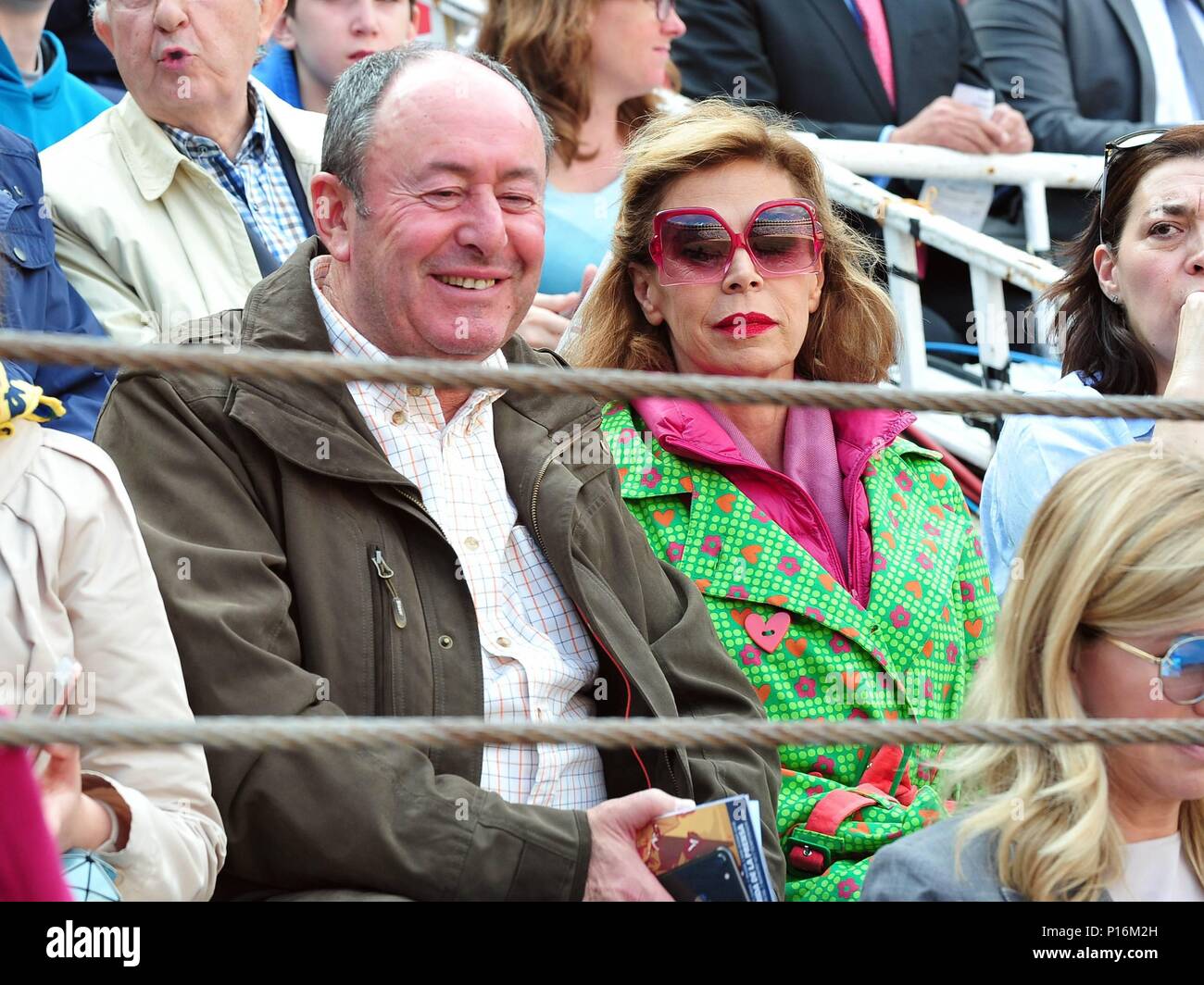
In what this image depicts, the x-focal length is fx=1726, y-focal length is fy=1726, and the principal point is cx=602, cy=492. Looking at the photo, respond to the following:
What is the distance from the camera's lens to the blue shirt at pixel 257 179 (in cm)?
343

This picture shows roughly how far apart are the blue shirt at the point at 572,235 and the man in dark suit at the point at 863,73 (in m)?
0.85

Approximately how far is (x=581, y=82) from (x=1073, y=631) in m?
2.44

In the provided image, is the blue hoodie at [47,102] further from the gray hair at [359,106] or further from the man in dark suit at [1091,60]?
the man in dark suit at [1091,60]

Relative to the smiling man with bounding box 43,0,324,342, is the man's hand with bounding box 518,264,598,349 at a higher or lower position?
lower

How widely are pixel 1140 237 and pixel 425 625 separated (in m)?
1.73

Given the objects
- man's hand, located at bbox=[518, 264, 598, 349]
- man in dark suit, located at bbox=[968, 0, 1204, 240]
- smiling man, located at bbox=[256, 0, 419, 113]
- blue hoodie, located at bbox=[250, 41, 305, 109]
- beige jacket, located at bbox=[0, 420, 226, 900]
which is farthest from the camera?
man in dark suit, located at bbox=[968, 0, 1204, 240]

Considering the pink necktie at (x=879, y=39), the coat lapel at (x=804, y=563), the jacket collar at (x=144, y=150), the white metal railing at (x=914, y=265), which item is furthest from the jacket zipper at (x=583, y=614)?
the pink necktie at (x=879, y=39)

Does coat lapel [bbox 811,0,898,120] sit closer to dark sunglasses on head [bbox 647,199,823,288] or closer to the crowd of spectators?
the crowd of spectators

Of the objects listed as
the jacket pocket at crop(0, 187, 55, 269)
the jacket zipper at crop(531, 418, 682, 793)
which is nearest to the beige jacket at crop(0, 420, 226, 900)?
the jacket zipper at crop(531, 418, 682, 793)

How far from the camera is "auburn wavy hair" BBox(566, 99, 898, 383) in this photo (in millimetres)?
3271

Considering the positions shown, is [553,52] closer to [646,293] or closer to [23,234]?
[646,293]

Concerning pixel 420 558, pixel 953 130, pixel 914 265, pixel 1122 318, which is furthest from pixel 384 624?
pixel 953 130
